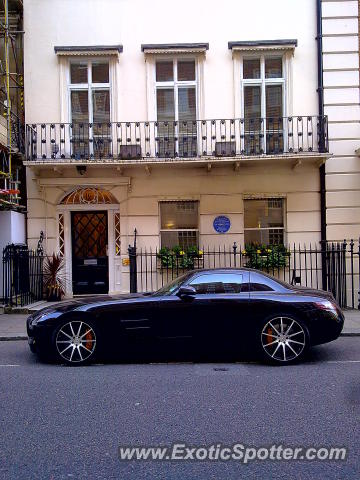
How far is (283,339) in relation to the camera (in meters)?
7.18

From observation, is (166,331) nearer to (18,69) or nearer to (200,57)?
(200,57)

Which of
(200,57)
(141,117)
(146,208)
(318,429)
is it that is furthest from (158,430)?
(200,57)

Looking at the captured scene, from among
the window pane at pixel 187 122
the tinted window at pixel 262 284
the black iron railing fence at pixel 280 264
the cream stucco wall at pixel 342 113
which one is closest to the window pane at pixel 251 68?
the window pane at pixel 187 122

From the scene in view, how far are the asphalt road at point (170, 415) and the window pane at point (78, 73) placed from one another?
8587 mm

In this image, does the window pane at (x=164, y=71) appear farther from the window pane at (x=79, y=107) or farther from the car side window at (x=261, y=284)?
the car side window at (x=261, y=284)

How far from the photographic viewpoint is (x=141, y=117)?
13219 mm

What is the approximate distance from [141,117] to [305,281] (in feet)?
20.1

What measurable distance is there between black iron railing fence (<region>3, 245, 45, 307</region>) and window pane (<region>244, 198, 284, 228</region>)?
5.64 metres

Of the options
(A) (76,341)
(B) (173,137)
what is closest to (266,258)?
(B) (173,137)

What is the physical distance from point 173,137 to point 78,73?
317cm

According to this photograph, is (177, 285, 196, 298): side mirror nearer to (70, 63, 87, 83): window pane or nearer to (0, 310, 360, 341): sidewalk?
(0, 310, 360, 341): sidewalk

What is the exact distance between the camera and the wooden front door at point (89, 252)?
44.4 feet

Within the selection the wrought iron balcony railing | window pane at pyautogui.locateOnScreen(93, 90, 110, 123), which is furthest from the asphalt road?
window pane at pyautogui.locateOnScreen(93, 90, 110, 123)

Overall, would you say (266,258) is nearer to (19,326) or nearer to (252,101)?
(252,101)
